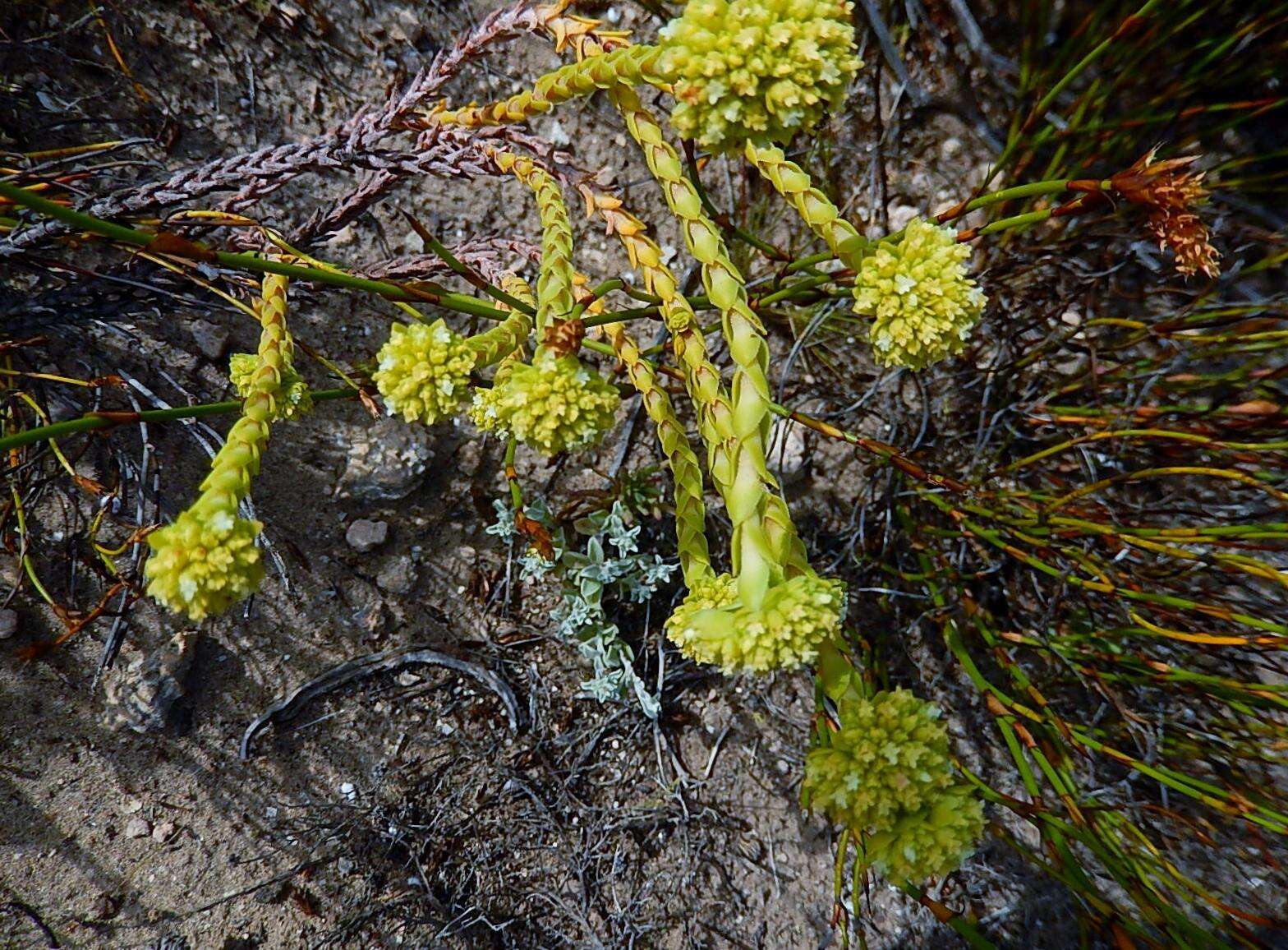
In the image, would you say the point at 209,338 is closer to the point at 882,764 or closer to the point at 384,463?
the point at 384,463

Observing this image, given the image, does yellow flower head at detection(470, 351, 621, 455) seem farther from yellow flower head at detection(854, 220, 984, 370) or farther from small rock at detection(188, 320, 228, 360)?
small rock at detection(188, 320, 228, 360)

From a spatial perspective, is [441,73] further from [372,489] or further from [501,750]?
[501,750]

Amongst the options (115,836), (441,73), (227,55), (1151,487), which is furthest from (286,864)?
(1151,487)

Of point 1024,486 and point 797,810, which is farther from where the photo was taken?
point 1024,486

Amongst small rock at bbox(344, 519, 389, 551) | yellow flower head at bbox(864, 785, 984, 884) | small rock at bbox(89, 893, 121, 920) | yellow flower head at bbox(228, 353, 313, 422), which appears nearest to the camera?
yellow flower head at bbox(864, 785, 984, 884)

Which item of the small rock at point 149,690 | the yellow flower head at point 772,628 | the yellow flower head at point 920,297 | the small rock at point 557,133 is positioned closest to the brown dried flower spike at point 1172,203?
the yellow flower head at point 920,297

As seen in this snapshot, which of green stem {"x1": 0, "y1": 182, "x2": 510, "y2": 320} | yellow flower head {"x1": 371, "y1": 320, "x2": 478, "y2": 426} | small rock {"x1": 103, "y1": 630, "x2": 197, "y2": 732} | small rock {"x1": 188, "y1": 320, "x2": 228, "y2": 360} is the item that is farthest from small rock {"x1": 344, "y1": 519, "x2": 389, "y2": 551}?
yellow flower head {"x1": 371, "y1": 320, "x2": 478, "y2": 426}
